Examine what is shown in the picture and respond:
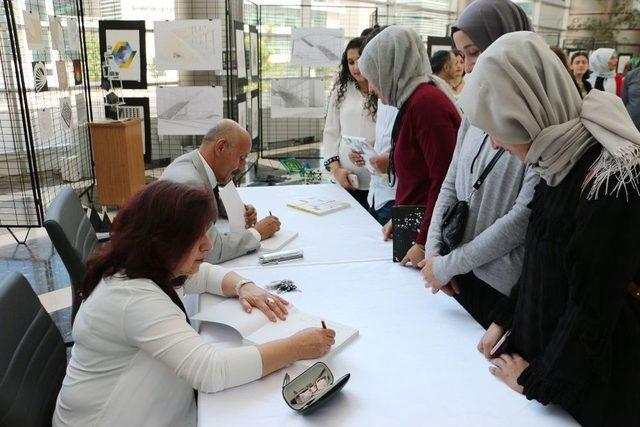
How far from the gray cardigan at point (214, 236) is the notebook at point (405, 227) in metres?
0.53

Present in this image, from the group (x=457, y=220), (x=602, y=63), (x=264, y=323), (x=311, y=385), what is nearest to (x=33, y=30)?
(x=264, y=323)

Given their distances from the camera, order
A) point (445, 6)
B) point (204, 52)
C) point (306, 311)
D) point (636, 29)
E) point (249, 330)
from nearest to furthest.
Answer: point (249, 330) < point (306, 311) < point (204, 52) < point (445, 6) < point (636, 29)

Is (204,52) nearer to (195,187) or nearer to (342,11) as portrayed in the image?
(342,11)

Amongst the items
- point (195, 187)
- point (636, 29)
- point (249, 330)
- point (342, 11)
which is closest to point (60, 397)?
point (249, 330)

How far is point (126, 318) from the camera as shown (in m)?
1.11

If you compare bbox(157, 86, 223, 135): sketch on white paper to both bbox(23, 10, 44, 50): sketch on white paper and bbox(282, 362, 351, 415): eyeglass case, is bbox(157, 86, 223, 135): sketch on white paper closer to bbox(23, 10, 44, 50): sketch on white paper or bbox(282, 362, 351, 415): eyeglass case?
bbox(23, 10, 44, 50): sketch on white paper

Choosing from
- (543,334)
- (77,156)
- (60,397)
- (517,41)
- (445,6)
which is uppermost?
(445,6)

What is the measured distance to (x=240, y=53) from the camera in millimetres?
4953

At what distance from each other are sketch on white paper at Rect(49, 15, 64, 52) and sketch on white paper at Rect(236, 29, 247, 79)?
1.46 meters

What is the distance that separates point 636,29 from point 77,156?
28.6ft

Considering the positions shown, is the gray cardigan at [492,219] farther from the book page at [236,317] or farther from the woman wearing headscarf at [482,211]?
the book page at [236,317]

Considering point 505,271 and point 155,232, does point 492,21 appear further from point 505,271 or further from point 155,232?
point 155,232

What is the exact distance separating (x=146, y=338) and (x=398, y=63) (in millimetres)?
1385

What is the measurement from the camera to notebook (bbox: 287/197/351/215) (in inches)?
99.2
